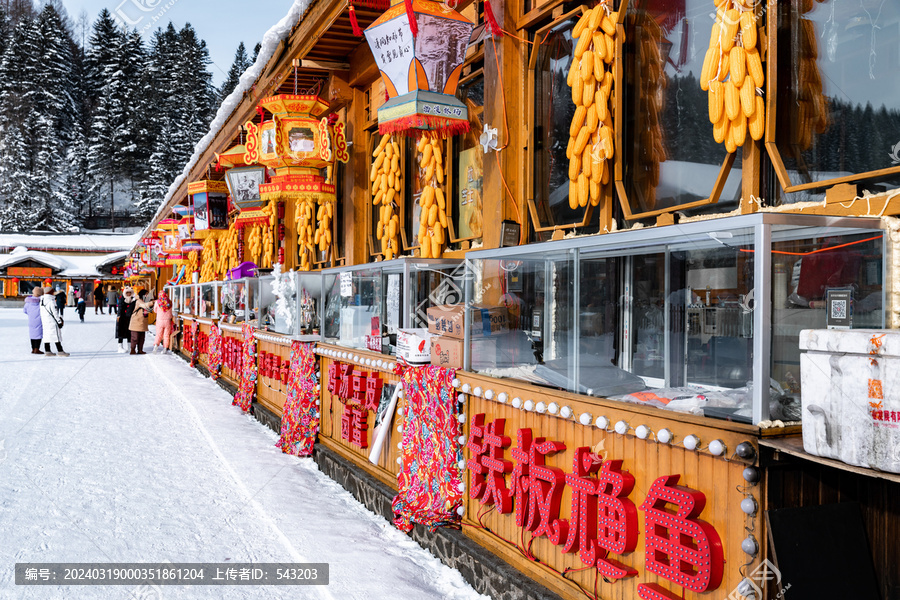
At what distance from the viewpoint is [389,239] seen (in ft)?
24.6

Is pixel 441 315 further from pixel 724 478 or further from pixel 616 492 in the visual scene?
pixel 724 478

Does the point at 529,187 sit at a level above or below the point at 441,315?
above

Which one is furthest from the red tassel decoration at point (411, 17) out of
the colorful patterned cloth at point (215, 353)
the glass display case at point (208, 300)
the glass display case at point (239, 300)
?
the glass display case at point (208, 300)

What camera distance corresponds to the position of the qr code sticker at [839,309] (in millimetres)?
2334

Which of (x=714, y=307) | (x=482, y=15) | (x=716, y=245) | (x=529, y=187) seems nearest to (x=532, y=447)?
(x=714, y=307)

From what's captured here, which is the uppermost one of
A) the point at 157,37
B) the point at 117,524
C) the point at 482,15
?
the point at 157,37

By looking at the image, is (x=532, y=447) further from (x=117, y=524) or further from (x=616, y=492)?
(x=117, y=524)

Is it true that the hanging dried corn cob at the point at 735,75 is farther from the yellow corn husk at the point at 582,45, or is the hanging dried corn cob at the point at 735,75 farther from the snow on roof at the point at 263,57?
the snow on roof at the point at 263,57

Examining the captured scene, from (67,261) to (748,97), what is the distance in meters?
54.3

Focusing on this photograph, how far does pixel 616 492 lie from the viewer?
2.79 metres

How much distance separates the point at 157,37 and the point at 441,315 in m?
61.9

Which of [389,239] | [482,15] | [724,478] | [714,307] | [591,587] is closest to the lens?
[724,478]

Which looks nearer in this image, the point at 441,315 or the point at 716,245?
the point at 716,245

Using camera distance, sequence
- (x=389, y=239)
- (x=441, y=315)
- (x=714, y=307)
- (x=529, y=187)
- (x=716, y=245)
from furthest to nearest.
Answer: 1. (x=389, y=239)
2. (x=529, y=187)
3. (x=441, y=315)
4. (x=714, y=307)
5. (x=716, y=245)
